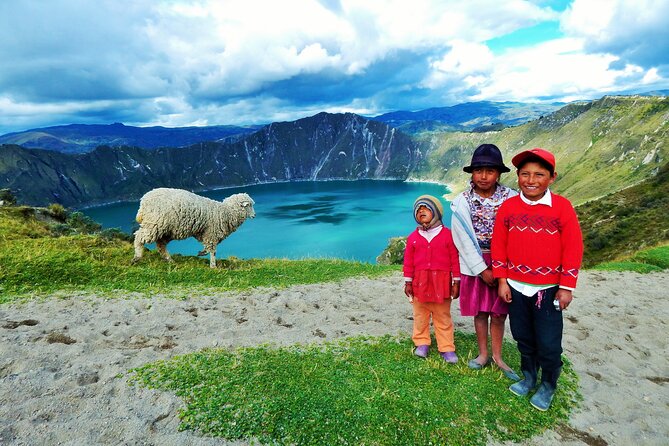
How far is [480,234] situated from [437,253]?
2.01ft

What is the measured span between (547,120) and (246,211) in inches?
8735

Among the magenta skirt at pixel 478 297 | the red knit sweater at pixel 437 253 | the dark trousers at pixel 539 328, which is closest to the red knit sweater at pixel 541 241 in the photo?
the dark trousers at pixel 539 328

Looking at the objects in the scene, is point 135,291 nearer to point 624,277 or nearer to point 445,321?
point 445,321

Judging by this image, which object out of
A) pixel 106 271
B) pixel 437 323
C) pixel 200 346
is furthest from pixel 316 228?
pixel 437 323

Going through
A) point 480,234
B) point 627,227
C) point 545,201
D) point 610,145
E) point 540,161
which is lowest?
point 627,227

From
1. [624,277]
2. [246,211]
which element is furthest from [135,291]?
[624,277]

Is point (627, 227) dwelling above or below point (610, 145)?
below

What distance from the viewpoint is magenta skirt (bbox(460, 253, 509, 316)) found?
461 centimetres

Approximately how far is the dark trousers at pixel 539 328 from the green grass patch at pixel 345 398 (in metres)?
Answer: 0.51

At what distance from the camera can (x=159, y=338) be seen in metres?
5.49

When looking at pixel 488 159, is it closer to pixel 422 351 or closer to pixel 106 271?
pixel 422 351

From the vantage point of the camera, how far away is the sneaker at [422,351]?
16.8ft

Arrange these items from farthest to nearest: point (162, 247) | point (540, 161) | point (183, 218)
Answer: point (162, 247) → point (183, 218) → point (540, 161)

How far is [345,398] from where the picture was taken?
12.9 feet
